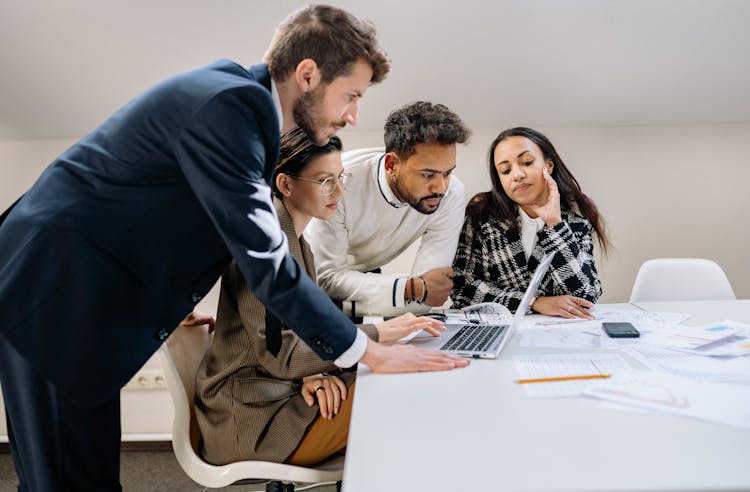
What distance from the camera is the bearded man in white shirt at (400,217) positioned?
6.57 ft

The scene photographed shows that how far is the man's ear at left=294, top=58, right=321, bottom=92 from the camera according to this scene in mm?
1229

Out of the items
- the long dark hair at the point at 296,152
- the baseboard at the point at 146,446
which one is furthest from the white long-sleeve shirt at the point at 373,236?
the baseboard at the point at 146,446

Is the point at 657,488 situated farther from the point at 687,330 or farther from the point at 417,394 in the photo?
the point at 687,330

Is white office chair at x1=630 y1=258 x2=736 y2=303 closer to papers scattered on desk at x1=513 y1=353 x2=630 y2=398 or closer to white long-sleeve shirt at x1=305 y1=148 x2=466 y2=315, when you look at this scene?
white long-sleeve shirt at x1=305 y1=148 x2=466 y2=315

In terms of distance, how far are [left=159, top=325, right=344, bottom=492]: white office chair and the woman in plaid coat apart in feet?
3.31

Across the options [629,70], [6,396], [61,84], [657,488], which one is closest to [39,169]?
[61,84]

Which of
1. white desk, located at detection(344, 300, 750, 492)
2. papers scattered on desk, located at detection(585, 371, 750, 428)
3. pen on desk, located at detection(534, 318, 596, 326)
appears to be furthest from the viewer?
pen on desk, located at detection(534, 318, 596, 326)

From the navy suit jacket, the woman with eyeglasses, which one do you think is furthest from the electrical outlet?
the navy suit jacket

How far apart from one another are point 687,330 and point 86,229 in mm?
1422

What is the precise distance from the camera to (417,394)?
106 centimetres

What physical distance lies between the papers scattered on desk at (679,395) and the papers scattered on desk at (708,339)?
270 mm

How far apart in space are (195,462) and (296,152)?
822 mm

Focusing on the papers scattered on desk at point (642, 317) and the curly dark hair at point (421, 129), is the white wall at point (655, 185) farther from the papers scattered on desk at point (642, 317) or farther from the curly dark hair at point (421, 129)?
the papers scattered on desk at point (642, 317)

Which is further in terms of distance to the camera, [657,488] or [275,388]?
[275,388]
